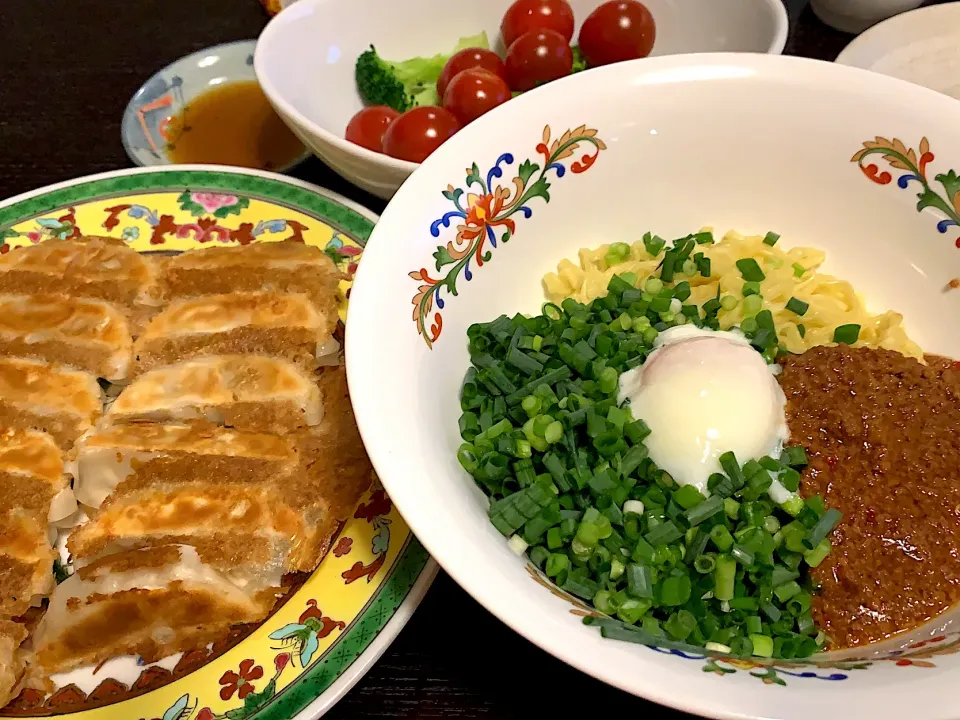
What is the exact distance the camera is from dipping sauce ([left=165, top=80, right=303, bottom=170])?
3.34 m

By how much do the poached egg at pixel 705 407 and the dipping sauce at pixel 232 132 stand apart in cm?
219

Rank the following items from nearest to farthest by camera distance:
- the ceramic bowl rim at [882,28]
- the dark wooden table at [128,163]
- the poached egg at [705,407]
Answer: the poached egg at [705,407]
the dark wooden table at [128,163]
the ceramic bowl rim at [882,28]

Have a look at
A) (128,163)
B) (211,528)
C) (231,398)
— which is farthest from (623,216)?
(128,163)

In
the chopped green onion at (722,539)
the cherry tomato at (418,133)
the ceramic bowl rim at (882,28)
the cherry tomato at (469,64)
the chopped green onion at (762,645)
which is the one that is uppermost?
the ceramic bowl rim at (882,28)

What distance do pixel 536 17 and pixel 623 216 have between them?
1363mm

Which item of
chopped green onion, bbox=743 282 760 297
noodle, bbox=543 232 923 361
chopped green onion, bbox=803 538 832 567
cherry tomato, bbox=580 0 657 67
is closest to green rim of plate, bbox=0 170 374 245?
noodle, bbox=543 232 923 361

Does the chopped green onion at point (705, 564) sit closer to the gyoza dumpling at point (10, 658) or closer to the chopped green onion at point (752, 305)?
the chopped green onion at point (752, 305)

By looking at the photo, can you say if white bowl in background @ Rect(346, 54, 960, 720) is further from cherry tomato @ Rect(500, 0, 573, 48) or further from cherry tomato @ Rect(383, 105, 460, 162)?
cherry tomato @ Rect(500, 0, 573, 48)

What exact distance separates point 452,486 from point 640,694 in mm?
571

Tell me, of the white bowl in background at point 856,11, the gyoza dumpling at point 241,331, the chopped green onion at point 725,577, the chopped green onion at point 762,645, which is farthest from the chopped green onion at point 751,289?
the white bowl in background at point 856,11

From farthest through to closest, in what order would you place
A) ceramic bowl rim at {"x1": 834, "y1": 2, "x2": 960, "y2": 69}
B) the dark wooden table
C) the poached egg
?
ceramic bowl rim at {"x1": 834, "y1": 2, "x2": 960, "y2": 69}, the dark wooden table, the poached egg

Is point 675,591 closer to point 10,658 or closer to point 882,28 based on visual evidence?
point 10,658

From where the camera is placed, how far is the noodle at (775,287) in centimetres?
211

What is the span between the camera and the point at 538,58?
9.89 feet
